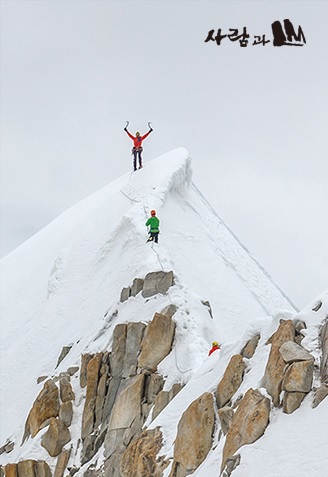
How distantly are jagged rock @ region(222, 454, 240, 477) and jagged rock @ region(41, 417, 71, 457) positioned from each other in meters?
10.3

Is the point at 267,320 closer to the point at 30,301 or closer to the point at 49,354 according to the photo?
the point at 49,354

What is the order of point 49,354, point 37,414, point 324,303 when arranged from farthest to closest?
point 49,354
point 37,414
point 324,303

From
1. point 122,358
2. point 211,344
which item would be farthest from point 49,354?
point 211,344

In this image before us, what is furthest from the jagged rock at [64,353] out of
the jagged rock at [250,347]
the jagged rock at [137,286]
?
the jagged rock at [250,347]

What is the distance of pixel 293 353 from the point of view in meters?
12.7

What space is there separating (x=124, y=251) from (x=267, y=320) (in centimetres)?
1347

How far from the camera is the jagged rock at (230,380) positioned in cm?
1430

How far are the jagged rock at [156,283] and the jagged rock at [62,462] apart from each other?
5419 millimetres

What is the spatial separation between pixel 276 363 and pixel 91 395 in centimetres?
995

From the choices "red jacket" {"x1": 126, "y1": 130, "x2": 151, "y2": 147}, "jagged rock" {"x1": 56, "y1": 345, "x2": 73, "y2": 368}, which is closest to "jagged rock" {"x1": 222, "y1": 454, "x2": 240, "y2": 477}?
"jagged rock" {"x1": 56, "y1": 345, "x2": 73, "y2": 368}

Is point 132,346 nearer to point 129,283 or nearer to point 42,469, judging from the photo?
point 129,283

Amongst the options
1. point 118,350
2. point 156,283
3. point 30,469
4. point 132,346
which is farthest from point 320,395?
point 30,469

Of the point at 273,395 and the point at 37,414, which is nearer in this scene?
the point at 273,395

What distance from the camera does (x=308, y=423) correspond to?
11359 mm
